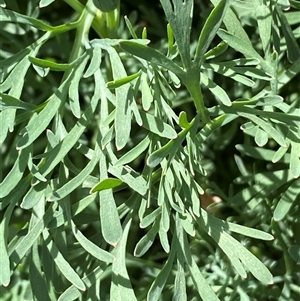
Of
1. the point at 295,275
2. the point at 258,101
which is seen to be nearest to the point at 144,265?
the point at 295,275

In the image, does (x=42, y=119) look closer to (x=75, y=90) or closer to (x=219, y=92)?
(x=75, y=90)

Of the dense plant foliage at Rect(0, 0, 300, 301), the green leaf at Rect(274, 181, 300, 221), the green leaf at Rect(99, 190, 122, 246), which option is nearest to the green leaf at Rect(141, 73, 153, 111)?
the dense plant foliage at Rect(0, 0, 300, 301)

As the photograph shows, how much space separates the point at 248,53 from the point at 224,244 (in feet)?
0.69

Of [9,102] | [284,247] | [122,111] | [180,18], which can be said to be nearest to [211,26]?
[180,18]

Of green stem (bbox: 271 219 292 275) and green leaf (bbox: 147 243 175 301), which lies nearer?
green leaf (bbox: 147 243 175 301)

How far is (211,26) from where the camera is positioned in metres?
0.56

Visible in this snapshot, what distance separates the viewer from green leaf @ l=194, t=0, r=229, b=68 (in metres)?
0.54

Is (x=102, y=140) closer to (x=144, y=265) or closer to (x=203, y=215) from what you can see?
(x=203, y=215)

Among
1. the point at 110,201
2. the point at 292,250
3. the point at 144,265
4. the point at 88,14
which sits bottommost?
the point at 144,265

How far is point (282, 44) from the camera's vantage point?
31.4 inches

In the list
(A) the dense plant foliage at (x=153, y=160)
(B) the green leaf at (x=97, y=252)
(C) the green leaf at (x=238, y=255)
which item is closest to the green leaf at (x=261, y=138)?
(A) the dense plant foliage at (x=153, y=160)

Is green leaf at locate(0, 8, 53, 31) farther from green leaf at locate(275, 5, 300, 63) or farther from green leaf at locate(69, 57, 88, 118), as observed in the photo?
green leaf at locate(275, 5, 300, 63)

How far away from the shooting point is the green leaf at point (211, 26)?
543 mm

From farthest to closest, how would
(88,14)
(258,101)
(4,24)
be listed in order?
(4,24) → (88,14) → (258,101)
